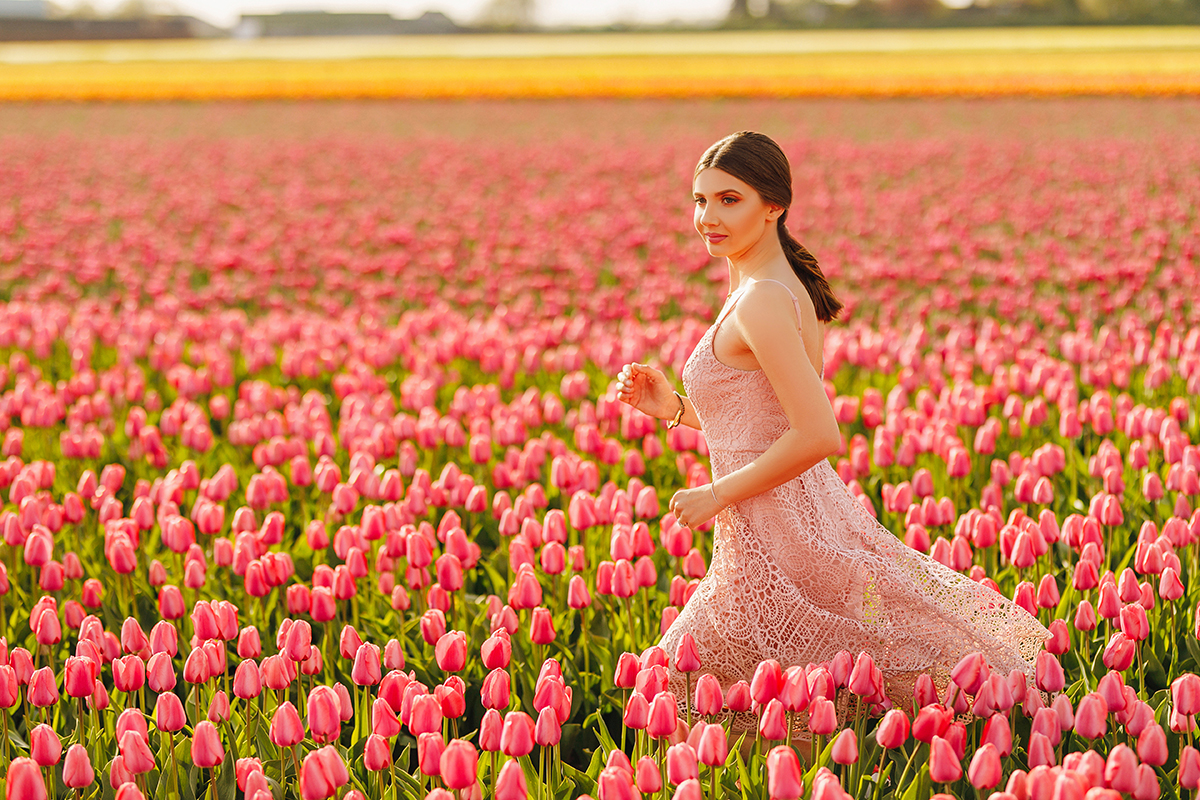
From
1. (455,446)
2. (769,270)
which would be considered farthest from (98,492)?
(769,270)

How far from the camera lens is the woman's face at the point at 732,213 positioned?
277 cm

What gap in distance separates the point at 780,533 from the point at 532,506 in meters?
1.50

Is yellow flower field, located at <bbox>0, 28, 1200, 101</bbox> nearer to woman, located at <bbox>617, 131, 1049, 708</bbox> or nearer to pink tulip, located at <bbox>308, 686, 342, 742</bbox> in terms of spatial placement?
woman, located at <bbox>617, 131, 1049, 708</bbox>

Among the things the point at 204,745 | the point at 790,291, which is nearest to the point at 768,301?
the point at 790,291

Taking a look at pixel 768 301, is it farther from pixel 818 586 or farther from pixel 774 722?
pixel 774 722

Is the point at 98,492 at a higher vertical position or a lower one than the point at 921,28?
lower

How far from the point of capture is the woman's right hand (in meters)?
3.13

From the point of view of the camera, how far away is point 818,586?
288 cm

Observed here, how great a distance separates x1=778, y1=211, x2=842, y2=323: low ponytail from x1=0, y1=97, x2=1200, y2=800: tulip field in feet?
2.99

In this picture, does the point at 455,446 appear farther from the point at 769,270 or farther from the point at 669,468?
the point at 769,270

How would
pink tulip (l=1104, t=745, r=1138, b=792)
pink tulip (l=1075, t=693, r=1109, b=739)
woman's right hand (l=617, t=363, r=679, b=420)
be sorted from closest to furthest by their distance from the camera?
pink tulip (l=1104, t=745, r=1138, b=792) < pink tulip (l=1075, t=693, r=1109, b=739) < woman's right hand (l=617, t=363, r=679, b=420)

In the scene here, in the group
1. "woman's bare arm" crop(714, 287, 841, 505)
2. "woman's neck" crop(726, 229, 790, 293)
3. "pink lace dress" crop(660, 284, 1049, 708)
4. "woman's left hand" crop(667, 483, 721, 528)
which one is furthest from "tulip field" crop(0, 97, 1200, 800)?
"woman's neck" crop(726, 229, 790, 293)

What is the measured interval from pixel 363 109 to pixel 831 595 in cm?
3162

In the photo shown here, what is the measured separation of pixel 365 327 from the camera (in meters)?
8.07
